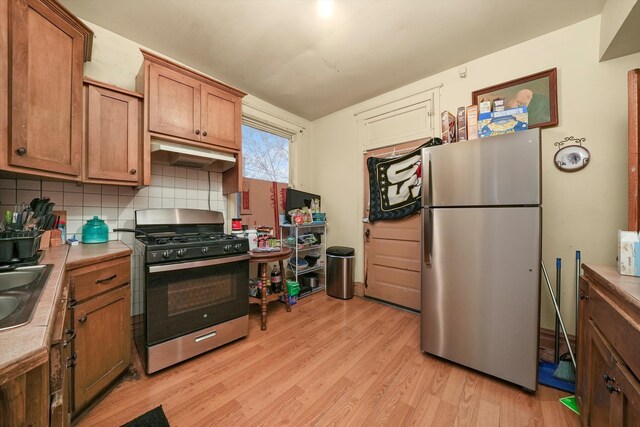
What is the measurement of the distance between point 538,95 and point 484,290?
1.74m

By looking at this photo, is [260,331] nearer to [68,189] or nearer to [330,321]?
[330,321]

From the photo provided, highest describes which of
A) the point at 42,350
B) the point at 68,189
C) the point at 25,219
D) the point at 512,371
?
the point at 68,189

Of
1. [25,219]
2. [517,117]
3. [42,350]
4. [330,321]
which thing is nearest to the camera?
[42,350]

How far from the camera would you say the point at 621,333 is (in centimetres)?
86

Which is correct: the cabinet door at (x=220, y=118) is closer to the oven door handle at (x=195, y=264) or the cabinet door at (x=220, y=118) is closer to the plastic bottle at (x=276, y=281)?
the oven door handle at (x=195, y=264)

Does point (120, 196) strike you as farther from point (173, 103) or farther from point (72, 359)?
point (72, 359)

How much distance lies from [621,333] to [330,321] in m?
1.99

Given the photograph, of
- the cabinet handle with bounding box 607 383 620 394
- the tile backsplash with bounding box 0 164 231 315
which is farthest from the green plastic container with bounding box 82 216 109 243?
the cabinet handle with bounding box 607 383 620 394

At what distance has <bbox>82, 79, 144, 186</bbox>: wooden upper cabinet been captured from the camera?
64.8 inches

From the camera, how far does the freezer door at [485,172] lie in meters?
1.44

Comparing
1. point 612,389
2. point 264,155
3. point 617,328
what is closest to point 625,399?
point 612,389

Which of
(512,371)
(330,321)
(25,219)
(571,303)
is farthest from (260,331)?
(571,303)

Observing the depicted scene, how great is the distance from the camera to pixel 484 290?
62.1 inches

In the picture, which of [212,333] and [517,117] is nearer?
[517,117]
